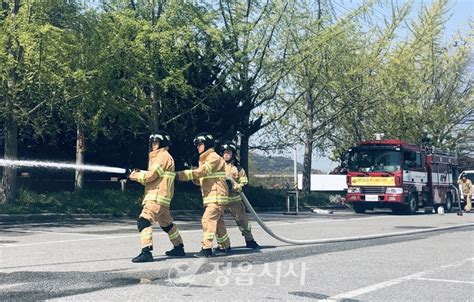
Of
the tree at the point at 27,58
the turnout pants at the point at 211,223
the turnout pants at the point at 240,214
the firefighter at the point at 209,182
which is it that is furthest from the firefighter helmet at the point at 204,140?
the tree at the point at 27,58

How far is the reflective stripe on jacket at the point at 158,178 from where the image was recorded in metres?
8.88

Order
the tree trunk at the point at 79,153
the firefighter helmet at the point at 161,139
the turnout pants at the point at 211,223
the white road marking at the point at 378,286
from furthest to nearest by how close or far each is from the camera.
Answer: the tree trunk at the point at 79,153 → the turnout pants at the point at 211,223 → the firefighter helmet at the point at 161,139 → the white road marking at the point at 378,286

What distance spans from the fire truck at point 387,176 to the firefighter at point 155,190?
16.4 metres

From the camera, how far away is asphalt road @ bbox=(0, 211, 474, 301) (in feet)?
21.9

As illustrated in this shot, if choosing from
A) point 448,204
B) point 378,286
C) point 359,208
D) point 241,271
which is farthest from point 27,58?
point 448,204

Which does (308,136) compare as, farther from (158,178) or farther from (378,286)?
(378,286)

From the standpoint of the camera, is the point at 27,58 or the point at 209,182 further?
the point at 27,58

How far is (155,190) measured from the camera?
8961 mm

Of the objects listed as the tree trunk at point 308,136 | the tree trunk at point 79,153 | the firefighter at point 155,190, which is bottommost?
the firefighter at point 155,190

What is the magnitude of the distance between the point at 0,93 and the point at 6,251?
8.51 metres

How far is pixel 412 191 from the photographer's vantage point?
25078 millimetres

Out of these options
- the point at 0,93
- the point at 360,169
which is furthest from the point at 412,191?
the point at 0,93

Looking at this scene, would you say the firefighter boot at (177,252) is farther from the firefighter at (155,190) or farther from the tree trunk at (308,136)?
the tree trunk at (308,136)

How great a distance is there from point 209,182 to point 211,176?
0.31 ft
